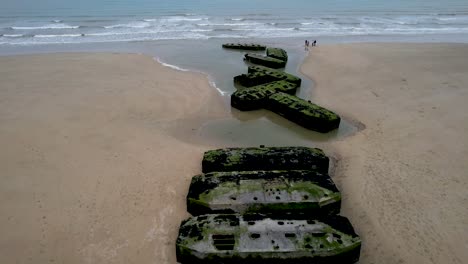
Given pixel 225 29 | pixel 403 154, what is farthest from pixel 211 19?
pixel 403 154

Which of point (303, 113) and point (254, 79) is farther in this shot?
point (254, 79)

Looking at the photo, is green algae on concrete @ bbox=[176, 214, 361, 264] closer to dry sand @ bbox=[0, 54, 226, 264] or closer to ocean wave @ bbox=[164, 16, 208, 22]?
dry sand @ bbox=[0, 54, 226, 264]

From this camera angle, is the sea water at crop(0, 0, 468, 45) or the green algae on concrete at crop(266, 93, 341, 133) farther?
the sea water at crop(0, 0, 468, 45)

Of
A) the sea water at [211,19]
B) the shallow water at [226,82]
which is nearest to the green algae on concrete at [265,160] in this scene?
the shallow water at [226,82]

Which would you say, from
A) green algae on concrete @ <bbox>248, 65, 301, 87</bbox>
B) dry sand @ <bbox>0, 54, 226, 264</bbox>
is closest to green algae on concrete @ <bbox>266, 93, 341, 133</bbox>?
dry sand @ <bbox>0, 54, 226, 264</bbox>

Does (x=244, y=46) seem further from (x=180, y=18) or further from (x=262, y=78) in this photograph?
(x=180, y=18)

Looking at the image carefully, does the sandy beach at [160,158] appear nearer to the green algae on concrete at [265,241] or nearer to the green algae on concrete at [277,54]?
the green algae on concrete at [265,241]

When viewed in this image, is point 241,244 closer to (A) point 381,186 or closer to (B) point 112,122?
(A) point 381,186
